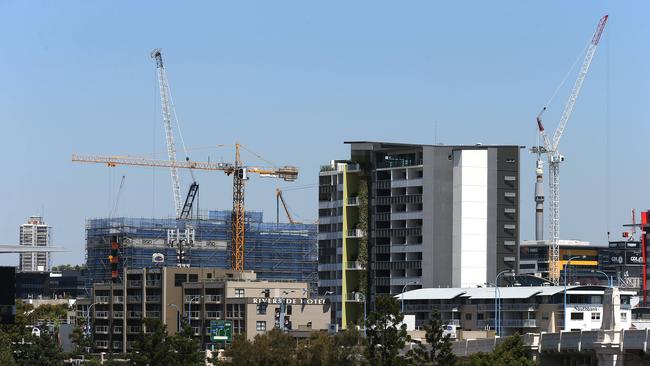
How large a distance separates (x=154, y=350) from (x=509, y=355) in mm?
63553

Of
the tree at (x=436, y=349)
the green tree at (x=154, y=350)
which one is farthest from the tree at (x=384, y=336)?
the green tree at (x=154, y=350)

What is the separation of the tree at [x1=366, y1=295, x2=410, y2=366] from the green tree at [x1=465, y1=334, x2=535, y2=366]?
10.5 metres

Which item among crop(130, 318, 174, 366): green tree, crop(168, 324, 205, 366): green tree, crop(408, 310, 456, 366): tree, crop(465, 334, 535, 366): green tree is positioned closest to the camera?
crop(465, 334, 535, 366): green tree

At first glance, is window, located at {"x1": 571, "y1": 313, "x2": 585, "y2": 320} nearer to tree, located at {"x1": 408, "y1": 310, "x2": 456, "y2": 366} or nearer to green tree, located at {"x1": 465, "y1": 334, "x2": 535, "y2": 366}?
tree, located at {"x1": 408, "y1": 310, "x2": 456, "y2": 366}

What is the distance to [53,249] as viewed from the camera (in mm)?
180125

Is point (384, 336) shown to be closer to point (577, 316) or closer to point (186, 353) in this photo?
point (186, 353)

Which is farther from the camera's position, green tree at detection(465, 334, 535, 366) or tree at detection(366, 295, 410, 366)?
tree at detection(366, 295, 410, 366)

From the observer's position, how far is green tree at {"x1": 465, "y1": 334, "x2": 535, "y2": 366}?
391 ft

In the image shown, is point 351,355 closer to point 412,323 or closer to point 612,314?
point 612,314

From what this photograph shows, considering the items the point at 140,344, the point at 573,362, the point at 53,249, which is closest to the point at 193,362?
the point at 140,344

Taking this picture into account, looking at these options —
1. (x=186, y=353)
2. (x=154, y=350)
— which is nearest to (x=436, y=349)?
(x=186, y=353)

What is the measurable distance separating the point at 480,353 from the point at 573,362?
13105mm

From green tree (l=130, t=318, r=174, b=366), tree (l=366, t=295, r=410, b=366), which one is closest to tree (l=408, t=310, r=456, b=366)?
tree (l=366, t=295, r=410, b=366)

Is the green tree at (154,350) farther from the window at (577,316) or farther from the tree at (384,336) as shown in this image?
the window at (577,316)
